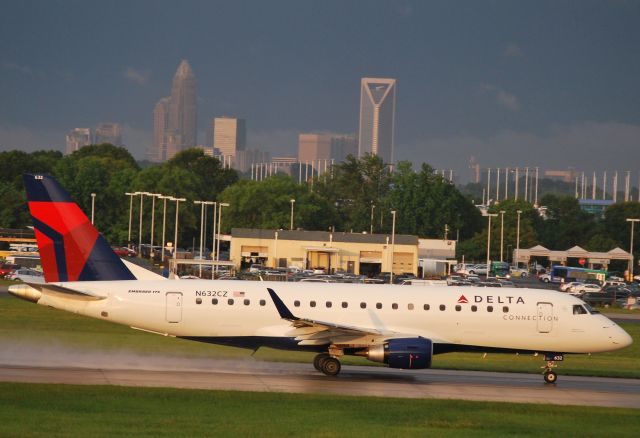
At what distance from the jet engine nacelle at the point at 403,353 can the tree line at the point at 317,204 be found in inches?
4302

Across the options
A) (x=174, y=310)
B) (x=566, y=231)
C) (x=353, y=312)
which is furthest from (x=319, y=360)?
(x=566, y=231)

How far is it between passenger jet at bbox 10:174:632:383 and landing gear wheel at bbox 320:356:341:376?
0.03m

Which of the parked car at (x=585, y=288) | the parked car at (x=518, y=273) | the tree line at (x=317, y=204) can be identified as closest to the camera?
the parked car at (x=585, y=288)

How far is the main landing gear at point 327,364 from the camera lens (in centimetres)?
3372

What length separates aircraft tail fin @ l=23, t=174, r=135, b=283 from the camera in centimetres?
3425

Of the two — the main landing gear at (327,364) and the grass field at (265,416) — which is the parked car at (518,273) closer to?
the main landing gear at (327,364)

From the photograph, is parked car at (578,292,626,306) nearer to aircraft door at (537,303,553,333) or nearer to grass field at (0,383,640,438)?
aircraft door at (537,303,553,333)

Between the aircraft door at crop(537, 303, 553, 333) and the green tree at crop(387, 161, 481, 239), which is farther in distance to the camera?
the green tree at crop(387, 161, 481, 239)

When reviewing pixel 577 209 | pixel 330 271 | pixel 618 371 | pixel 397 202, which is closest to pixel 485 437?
pixel 618 371

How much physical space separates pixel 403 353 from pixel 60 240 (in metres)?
11.7

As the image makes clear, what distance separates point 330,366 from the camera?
3372cm

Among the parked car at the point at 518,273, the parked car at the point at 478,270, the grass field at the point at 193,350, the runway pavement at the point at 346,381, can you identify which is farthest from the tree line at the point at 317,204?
the runway pavement at the point at 346,381

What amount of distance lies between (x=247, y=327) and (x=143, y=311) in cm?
339

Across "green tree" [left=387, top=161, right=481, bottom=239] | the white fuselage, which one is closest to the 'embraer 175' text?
the white fuselage
